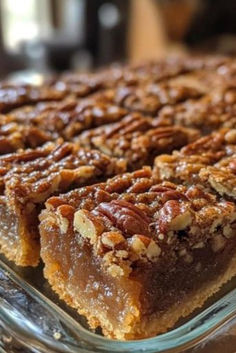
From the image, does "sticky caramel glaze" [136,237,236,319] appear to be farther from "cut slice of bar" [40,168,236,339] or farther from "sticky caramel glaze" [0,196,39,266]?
"sticky caramel glaze" [0,196,39,266]

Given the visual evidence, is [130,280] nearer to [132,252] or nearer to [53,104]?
[132,252]

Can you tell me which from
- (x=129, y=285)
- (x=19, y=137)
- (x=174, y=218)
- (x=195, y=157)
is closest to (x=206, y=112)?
(x=195, y=157)

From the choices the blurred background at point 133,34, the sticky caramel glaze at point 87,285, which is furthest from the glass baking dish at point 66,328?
the blurred background at point 133,34

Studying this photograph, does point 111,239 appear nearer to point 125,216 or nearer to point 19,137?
point 125,216

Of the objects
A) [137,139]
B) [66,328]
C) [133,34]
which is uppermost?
[137,139]

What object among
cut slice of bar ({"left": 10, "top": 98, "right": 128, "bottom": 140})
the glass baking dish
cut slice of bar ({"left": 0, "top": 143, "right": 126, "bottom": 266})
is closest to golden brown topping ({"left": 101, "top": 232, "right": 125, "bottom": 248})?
the glass baking dish

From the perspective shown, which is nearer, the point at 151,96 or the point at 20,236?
the point at 20,236
